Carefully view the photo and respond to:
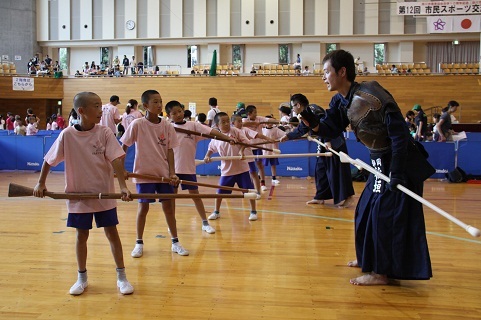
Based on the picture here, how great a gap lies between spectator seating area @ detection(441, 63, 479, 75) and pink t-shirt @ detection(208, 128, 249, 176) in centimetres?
2074

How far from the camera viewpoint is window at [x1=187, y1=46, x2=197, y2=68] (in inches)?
1203

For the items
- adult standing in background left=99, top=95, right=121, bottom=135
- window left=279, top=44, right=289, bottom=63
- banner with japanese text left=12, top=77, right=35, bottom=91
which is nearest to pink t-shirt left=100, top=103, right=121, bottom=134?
adult standing in background left=99, top=95, right=121, bottom=135

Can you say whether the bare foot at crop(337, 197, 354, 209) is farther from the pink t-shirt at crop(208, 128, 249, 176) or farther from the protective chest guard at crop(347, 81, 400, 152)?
the protective chest guard at crop(347, 81, 400, 152)

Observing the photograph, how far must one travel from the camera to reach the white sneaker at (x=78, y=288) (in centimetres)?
435

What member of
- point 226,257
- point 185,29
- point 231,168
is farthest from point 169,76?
point 226,257

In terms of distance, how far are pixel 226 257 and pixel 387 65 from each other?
78.2 feet

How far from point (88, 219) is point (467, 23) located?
82.9 feet

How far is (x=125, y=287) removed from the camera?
14.5 ft

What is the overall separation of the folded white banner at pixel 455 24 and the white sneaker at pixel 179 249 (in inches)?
933

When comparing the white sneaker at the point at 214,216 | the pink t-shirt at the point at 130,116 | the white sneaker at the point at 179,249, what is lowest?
the white sneaker at the point at 179,249

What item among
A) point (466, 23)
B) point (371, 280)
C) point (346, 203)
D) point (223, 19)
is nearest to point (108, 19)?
point (223, 19)

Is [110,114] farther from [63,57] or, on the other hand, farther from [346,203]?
[63,57]

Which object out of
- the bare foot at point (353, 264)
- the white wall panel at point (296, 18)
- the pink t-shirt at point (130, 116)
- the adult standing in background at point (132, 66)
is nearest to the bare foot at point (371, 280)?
the bare foot at point (353, 264)

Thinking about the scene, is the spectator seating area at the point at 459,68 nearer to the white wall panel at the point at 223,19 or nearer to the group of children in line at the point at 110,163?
the white wall panel at the point at 223,19
